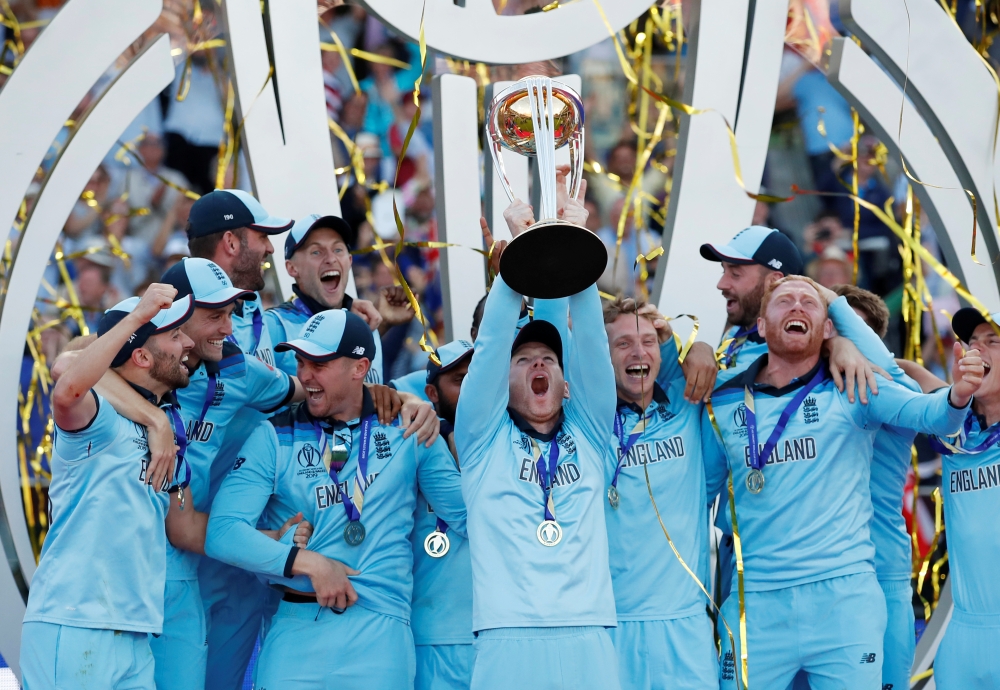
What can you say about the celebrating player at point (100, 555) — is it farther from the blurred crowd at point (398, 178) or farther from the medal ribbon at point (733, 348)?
the blurred crowd at point (398, 178)

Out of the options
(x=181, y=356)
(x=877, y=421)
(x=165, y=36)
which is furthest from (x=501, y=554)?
(x=165, y=36)

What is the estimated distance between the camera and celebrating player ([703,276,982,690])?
410 centimetres

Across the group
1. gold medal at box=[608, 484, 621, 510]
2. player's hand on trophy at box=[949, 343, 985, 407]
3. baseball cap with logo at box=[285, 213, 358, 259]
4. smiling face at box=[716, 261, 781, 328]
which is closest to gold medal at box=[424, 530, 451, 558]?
gold medal at box=[608, 484, 621, 510]

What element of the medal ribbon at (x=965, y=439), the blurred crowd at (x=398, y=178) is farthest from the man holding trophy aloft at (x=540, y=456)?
the blurred crowd at (x=398, y=178)

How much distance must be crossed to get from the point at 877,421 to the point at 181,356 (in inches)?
103

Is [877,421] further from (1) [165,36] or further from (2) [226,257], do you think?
(1) [165,36]

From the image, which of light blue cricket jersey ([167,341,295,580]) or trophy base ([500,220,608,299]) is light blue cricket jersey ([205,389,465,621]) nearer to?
light blue cricket jersey ([167,341,295,580])

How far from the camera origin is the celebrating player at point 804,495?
4.10 metres

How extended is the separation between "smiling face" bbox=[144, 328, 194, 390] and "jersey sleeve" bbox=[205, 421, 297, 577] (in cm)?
38

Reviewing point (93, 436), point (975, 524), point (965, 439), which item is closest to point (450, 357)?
point (93, 436)

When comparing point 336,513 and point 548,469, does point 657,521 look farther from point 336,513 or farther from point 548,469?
point 336,513

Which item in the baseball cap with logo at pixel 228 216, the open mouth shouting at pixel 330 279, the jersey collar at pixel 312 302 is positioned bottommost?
the jersey collar at pixel 312 302

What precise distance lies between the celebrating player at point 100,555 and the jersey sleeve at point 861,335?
257cm

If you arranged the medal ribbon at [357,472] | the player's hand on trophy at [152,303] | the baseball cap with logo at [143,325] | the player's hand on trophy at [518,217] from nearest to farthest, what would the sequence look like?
the player's hand on trophy at [152,303], the player's hand on trophy at [518,217], the baseball cap with logo at [143,325], the medal ribbon at [357,472]
